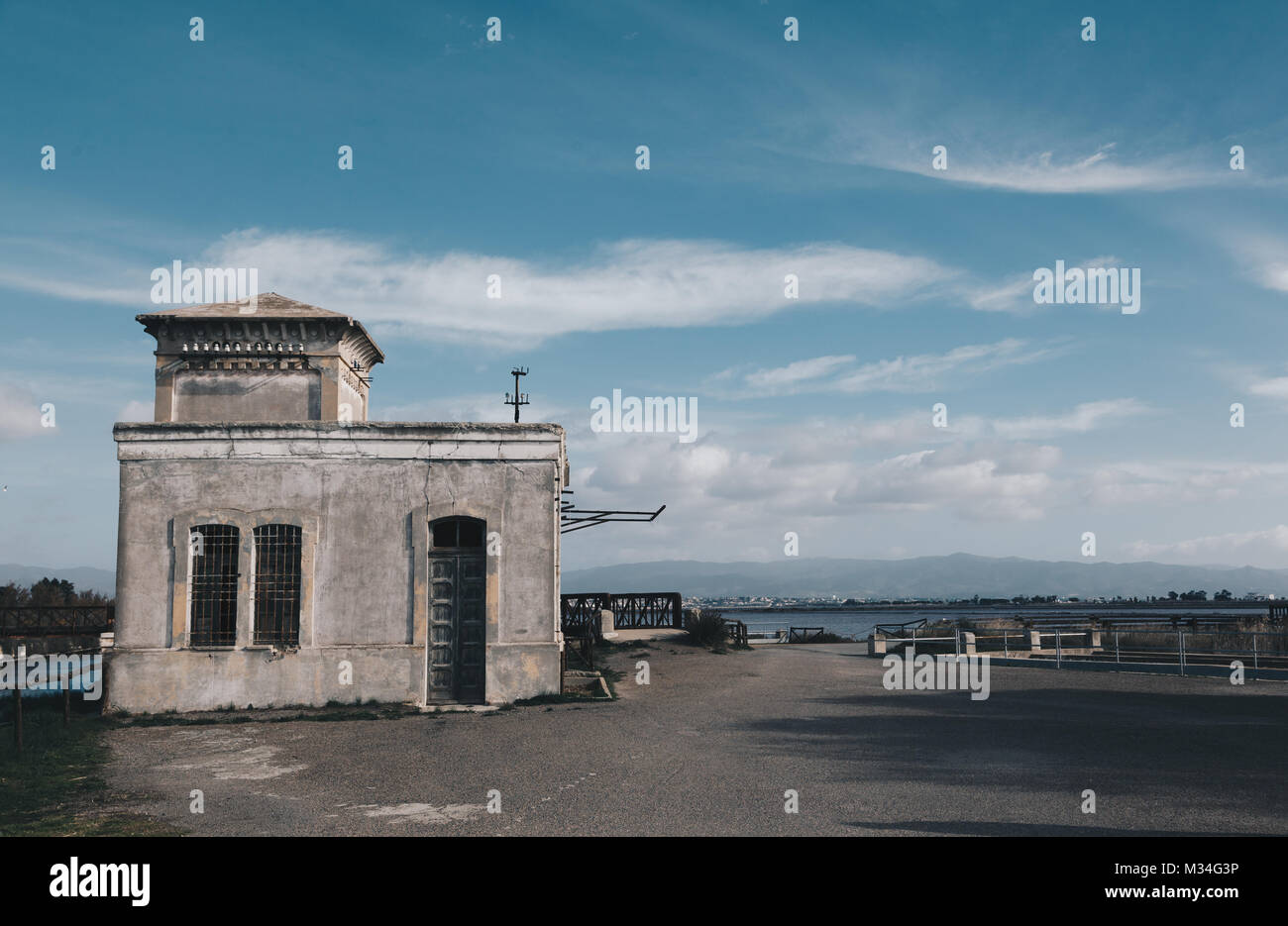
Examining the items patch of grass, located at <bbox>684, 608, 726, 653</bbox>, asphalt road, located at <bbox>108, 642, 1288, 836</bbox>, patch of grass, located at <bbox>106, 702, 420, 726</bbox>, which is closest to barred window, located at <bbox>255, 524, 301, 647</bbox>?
patch of grass, located at <bbox>106, 702, 420, 726</bbox>

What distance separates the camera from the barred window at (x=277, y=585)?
47.8 ft

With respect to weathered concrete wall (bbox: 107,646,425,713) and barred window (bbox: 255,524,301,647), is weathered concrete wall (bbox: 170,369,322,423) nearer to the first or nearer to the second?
barred window (bbox: 255,524,301,647)

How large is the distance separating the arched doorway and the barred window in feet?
7.11

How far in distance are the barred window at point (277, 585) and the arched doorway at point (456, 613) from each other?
217 cm

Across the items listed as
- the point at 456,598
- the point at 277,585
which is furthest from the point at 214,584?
the point at 456,598

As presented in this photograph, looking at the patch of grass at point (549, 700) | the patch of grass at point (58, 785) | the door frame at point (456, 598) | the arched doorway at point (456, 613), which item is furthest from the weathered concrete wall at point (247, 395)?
the patch of grass at point (549, 700)

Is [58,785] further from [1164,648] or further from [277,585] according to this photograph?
[1164,648]

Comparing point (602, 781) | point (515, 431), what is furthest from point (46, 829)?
point (515, 431)

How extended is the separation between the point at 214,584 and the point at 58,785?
591cm

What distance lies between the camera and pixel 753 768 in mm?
9203

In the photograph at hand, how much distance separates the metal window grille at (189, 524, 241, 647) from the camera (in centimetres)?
1455
